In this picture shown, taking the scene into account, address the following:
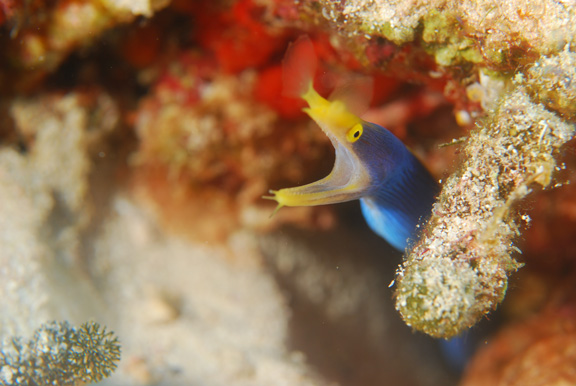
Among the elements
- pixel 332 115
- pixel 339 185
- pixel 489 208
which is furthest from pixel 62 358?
pixel 489 208

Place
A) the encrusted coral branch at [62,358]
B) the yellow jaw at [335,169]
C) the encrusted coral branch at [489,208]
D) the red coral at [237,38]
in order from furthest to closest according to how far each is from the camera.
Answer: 1. the red coral at [237,38]
2. the encrusted coral branch at [62,358]
3. the yellow jaw at [335,169]
4. the encrusted coral branch at [489,208]

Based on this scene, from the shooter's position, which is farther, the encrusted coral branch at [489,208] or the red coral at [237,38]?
the red coral at [237,38]

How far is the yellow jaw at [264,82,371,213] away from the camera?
53.5 inches

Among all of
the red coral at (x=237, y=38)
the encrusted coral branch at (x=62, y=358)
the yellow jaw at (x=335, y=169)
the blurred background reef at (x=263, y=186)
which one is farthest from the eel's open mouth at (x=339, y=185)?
the red coral at (x=237, y=38)

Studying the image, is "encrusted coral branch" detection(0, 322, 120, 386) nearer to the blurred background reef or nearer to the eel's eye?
the blurred background reef

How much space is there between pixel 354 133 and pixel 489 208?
0.52m

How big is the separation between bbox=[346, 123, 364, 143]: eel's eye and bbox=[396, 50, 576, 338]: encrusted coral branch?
0.38 m

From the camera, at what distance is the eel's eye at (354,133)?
4.52ft

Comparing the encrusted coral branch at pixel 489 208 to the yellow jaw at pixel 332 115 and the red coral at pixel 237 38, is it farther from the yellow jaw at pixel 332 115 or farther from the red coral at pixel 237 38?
the red coral at pixel 237 38

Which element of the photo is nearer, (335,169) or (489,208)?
(489,208)

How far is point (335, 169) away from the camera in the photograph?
1.53 m

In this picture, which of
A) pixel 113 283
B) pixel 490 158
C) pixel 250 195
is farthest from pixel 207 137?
pixel 490 158

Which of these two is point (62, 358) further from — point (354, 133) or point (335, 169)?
point (354, 133)

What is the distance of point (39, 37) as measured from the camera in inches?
86.5
